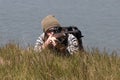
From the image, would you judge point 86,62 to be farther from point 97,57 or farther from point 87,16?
point 87,16

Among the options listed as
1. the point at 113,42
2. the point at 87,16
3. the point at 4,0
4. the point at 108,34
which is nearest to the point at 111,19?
the point at 87,16

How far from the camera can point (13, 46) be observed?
28.1 ft

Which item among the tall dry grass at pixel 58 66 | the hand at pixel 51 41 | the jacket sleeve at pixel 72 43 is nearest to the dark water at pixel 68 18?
the jacket sleeve at pixel 72 43

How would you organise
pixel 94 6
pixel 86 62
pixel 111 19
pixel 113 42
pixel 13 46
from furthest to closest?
pixel 94 6, pixel 111 19, pixel 113 42, pixel 13 46, pixel 86 62

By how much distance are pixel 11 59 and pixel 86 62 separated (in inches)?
48.0

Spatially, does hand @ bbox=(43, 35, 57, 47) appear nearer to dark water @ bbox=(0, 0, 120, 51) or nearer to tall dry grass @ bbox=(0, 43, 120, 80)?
tall dry grass @ bbox=(0, 43, 120, 80)

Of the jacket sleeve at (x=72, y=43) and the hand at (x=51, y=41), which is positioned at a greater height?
the hand at (x=51, y=41)

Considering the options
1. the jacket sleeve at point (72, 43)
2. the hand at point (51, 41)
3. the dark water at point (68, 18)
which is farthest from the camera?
the dark water at point (68, 18)

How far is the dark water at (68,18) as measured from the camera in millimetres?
15633

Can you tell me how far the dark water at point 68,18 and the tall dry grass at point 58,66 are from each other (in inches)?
235

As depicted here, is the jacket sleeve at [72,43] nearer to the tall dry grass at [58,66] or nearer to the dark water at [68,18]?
the tall dry grass at [58,66]

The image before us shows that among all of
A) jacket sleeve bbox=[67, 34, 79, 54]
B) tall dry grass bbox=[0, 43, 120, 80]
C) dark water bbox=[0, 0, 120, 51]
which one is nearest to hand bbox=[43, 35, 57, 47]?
tall dry grass bbox=[0, 43, 120, 80]

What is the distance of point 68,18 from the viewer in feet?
67.1

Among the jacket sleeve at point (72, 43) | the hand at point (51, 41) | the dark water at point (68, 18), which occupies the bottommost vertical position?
the dark water at point (68, 18)
